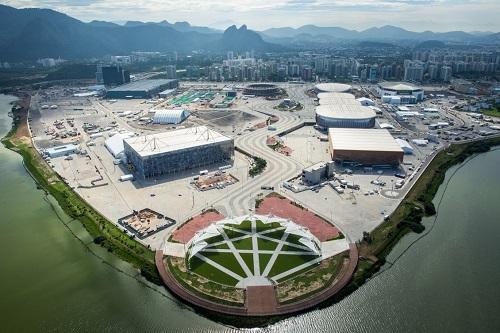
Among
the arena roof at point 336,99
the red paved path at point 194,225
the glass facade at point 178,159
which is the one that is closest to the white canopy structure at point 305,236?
the red paved path at point 194,225

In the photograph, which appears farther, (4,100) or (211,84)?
(211,84)

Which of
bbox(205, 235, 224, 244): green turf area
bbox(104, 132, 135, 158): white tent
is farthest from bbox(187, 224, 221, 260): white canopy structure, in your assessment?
bbox(104, 132, 135, 158): white tent

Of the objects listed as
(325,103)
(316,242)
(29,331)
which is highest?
(325,103)

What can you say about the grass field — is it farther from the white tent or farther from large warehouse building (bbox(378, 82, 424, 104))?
large warehouse building (bbox(378, 82, 424, 104))

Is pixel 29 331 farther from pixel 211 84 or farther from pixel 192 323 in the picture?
pixel 211 84

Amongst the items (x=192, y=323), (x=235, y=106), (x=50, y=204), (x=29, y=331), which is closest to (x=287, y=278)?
(x=192, y=323)

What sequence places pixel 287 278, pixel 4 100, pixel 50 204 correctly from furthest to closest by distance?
1. pixel 4 100
2. pixel 50 204
3. pixel 287 278
